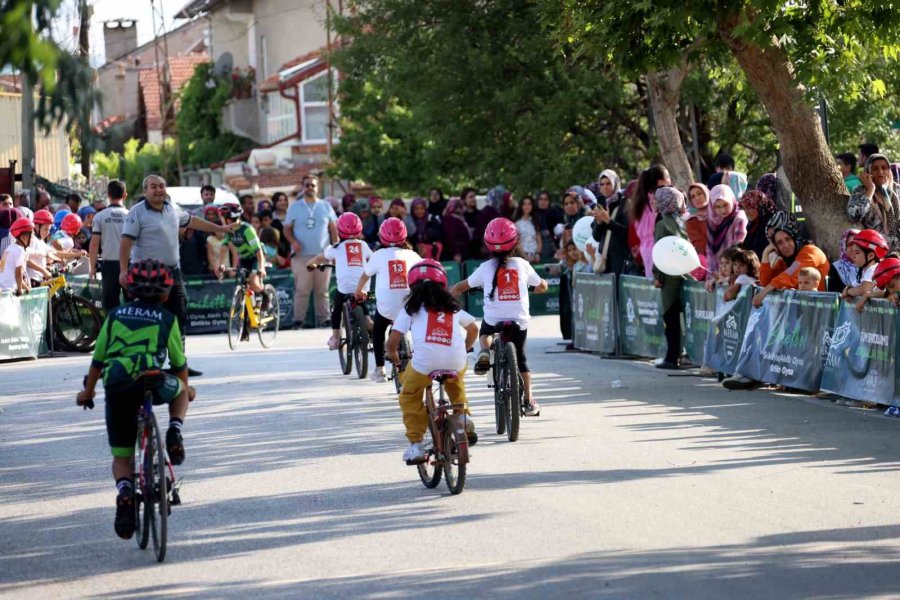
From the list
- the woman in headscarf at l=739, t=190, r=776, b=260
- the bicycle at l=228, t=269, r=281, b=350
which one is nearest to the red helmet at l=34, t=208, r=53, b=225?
the bicycle at l=228, t=269, r=281, b=350

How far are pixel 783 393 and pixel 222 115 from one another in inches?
2266

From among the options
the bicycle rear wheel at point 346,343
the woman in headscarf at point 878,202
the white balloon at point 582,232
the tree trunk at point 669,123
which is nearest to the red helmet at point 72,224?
the white balloon at point 582,232

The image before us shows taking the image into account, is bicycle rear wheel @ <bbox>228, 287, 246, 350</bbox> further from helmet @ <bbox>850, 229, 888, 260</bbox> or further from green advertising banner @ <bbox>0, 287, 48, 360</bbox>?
helmet @ <bbox>850, 229, 888, 260</bbox>

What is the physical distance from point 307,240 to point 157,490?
56.1 ft

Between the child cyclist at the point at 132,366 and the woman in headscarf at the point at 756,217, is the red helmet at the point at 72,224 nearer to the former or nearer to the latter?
the woman in headscarf at the point at 756,217

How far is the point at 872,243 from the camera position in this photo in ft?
46.4

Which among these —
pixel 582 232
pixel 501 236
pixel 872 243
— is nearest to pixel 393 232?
pixel 501 236

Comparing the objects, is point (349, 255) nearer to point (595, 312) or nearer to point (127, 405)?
point (595, 312)

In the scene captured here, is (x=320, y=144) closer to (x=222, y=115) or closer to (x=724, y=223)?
(x=222, y=115)

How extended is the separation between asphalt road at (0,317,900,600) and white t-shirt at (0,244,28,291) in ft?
18.5

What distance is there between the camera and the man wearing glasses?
83.5ft

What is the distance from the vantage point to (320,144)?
208 ft

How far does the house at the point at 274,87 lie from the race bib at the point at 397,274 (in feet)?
144

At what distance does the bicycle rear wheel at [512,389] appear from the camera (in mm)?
12539
